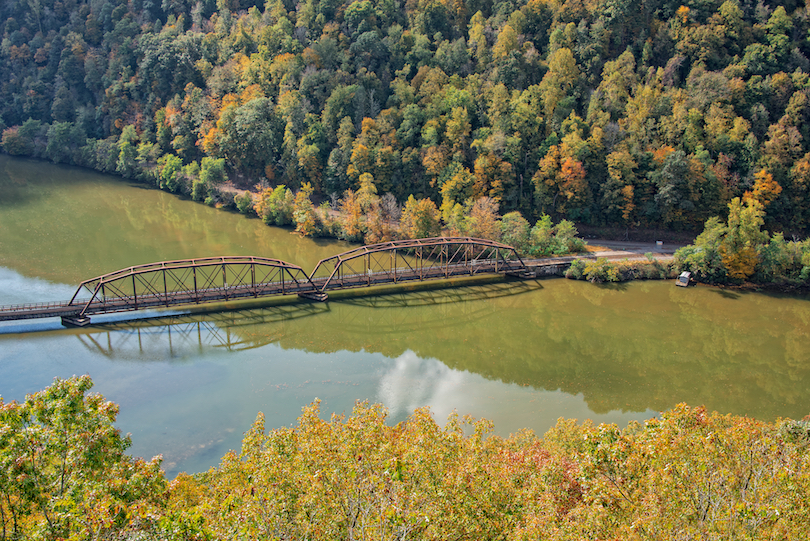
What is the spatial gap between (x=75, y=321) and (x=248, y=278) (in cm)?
1399

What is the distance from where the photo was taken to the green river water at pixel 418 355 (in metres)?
30.4

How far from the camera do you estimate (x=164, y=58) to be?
7581 cm

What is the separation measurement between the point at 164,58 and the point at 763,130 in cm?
7081

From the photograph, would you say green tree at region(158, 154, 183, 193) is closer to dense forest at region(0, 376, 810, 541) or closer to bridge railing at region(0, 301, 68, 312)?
bridge railing at region(0, 301, 68, 312)

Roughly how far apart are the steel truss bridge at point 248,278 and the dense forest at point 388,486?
23493 mm

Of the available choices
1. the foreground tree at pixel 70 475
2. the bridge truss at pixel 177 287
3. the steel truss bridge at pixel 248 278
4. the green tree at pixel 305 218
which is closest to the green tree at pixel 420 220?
the steel truss bridge at pixel 248 278

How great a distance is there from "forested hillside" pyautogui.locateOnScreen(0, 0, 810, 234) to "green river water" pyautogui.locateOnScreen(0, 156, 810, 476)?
38.6 ft

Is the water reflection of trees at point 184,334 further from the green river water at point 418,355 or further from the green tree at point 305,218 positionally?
the green tree at point 305,218

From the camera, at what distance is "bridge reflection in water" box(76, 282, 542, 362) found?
36.2m

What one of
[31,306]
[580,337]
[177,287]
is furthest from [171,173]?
[580,337]

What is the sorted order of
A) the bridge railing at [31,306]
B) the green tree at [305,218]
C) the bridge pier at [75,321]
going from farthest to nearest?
the green tree at [305,218] < the bridge pier at [75,321] < the bridge railing at [31,306]

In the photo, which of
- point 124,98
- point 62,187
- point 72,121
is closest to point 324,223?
point 62,187

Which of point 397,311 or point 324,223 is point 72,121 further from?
point 397,311

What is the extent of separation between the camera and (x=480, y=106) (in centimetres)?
5988
